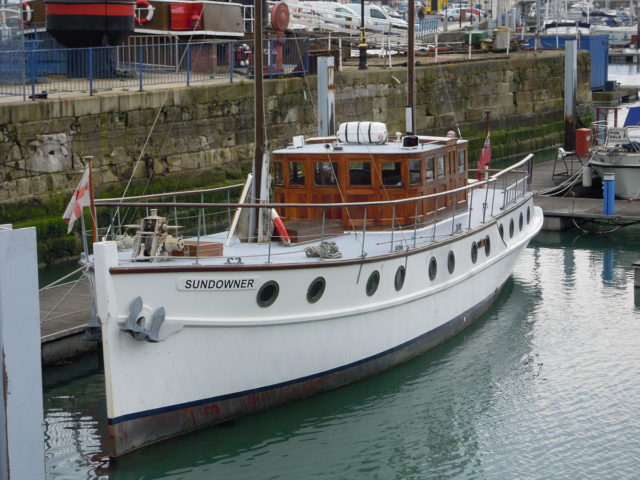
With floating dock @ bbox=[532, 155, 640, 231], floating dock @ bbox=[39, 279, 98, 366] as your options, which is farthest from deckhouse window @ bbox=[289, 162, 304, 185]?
floating dock @ bbox=[532, 155, 640, 231]

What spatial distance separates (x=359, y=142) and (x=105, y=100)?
25.2 feet

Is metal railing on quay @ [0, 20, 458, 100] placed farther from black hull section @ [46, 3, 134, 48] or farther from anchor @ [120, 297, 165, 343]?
anchor @ [120, 297, 165, 343]

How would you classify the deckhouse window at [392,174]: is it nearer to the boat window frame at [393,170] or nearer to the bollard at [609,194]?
the boat window frame at [393,170]

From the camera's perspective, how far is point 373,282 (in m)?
15.4

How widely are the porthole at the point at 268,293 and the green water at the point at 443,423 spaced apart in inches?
61.5

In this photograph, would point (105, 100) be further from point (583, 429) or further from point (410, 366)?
point (583, 429)

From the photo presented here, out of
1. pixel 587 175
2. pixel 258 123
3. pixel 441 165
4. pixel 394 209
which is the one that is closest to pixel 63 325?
pixel 258 123

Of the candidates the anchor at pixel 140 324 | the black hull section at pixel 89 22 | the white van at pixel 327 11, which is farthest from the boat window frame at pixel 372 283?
the white van at pixel 327 11

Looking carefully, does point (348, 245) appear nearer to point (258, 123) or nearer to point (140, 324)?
point (258, 123)

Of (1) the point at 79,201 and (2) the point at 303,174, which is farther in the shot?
(2) the point at 303,174

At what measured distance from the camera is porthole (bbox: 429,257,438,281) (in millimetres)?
16672

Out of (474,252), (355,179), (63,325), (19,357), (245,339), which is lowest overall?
(63,325)

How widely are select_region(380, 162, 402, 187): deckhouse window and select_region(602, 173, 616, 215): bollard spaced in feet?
31.7

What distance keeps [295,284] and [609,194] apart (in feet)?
43.6
